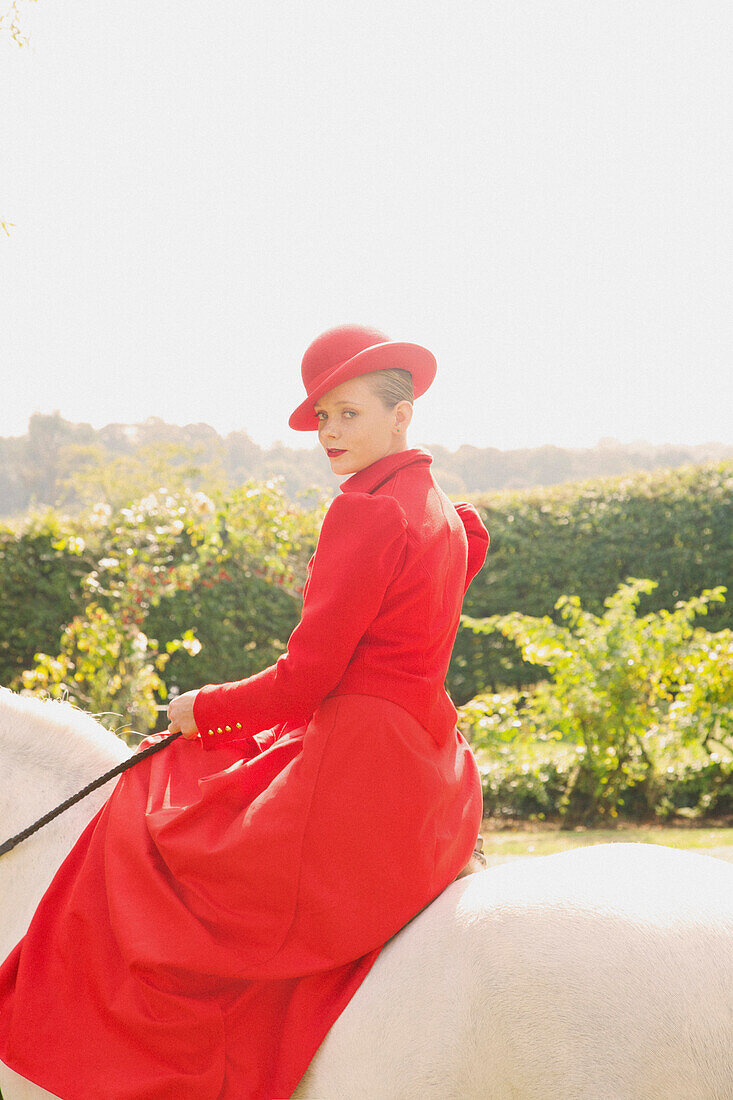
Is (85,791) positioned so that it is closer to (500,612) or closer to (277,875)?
(277,875)

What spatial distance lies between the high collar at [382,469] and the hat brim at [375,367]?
0.19 metres

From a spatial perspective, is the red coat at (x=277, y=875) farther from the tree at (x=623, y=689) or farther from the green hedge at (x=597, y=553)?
the green hedge at (x=597, y=553)

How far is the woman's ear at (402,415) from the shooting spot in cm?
187

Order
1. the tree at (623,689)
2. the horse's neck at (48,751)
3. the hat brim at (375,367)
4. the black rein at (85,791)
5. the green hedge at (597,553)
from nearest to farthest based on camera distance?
the hat brim at (375,367) → the black rein at (85,791) → the horse's neck at (48,751) → the tree at (623,689) → the green hedge at (597,553)

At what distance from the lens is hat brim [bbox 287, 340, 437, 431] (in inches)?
70.2

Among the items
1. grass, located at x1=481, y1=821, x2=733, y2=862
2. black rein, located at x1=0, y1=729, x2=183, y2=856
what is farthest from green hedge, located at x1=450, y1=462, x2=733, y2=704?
black rein, located at x1=0, y1=729, x2=183, y2=856

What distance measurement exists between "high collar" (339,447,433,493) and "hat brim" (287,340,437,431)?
7.4 inches

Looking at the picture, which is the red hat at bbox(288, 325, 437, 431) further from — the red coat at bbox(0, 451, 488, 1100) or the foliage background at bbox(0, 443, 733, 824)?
the foliage background at bbox(0, 443, 733, 824)

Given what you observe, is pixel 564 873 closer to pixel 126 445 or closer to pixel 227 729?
pixel 227 729

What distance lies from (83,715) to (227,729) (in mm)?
556

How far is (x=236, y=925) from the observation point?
1.59m

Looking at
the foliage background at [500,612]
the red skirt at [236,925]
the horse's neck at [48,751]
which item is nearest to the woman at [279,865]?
the red skirt at [236,925]

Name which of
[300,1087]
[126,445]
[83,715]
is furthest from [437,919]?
[126,445]

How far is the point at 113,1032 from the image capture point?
61.7 inches
